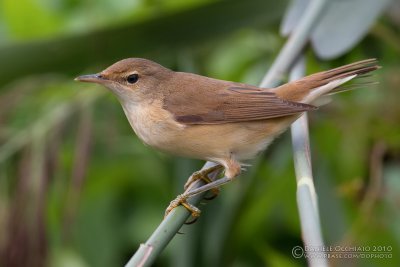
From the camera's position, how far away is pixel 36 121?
3.17 metres

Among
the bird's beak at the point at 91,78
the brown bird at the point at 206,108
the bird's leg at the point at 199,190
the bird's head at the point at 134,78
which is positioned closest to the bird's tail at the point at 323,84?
the brown bird at the point at 206,108

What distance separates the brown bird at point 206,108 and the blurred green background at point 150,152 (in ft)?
0.89

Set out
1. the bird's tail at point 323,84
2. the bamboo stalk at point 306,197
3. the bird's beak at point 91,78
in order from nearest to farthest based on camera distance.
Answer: the bamboo stalk at point 306,197
the bird's tail at point 323,84
the bird's beak at point 91,78

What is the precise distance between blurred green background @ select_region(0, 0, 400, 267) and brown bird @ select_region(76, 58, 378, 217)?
272mm

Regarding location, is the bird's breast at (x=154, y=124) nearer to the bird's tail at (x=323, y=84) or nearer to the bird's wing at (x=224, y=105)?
the bird's wing at (x=224, y=105)

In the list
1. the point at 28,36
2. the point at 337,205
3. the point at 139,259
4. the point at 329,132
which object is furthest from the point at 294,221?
the point at 139,259

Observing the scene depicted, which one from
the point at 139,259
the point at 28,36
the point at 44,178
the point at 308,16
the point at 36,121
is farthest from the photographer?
the point at 28,36

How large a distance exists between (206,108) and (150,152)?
0.93 m

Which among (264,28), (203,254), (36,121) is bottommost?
(203,254)

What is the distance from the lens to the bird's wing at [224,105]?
2846 mm

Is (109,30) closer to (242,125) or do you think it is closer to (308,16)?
(242,125)

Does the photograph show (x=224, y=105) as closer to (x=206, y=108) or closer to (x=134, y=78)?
(x=206, y=108)

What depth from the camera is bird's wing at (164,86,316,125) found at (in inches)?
112

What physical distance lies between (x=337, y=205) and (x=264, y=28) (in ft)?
2.82
